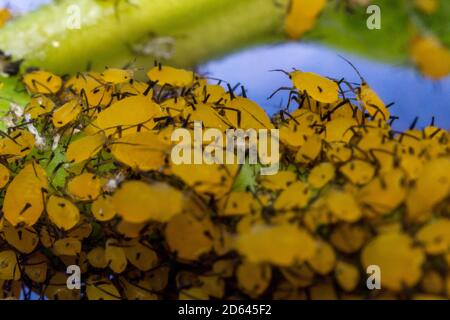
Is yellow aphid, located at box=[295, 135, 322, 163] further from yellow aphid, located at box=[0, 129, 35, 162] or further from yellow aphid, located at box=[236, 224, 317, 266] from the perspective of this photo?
yellow aphid, located at box=[0, 129, 35, 162]

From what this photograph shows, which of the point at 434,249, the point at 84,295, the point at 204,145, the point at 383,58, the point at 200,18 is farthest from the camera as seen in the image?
the point at 383,58

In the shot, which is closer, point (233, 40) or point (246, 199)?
point (246, 199)

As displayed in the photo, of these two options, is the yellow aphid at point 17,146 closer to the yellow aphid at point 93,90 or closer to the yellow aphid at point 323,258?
the yellow aphid at point 93,90

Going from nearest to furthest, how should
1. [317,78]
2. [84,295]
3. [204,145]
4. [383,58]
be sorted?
[204,145], [84,295], [317,78], [383,58]

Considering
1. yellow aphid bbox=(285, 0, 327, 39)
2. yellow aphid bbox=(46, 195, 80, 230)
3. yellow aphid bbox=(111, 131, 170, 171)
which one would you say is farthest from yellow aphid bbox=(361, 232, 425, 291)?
yellow aphid bbox=(285, 0, 327, 39)

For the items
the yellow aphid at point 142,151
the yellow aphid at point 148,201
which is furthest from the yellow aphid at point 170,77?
the yellow aphid at point 148,201

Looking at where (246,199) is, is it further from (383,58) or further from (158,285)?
(383,58)
